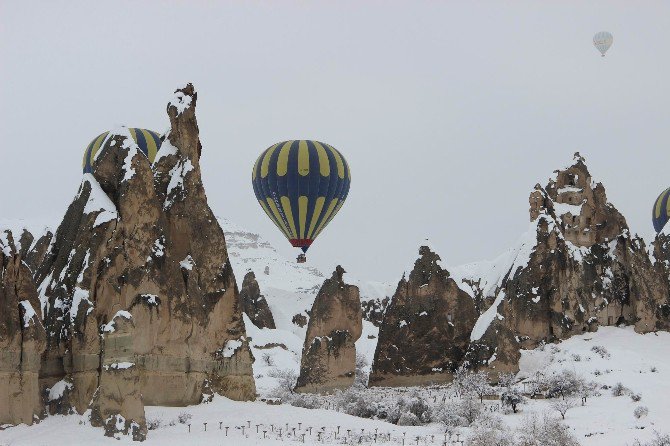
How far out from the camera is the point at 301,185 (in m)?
46.2

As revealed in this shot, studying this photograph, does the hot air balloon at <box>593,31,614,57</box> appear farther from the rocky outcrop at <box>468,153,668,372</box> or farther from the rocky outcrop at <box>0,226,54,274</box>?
the rocky outcrop at <box>0,226,54,274</box>

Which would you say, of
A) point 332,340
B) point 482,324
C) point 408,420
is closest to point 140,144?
point 332,340

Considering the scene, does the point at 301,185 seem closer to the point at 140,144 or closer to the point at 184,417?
the point at 140,144

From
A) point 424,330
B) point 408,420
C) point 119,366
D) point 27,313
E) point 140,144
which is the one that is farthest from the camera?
point 424,330

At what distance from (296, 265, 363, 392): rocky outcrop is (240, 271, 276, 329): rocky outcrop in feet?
86.5

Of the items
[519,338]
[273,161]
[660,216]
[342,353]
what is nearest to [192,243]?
[342,353]

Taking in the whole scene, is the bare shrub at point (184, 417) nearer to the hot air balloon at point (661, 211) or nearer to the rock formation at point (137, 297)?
the rock formation at point (137, 297)

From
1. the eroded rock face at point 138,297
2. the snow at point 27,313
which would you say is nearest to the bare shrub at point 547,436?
the eroded rock face at point 138,297

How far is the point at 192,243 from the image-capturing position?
31469 millimetres

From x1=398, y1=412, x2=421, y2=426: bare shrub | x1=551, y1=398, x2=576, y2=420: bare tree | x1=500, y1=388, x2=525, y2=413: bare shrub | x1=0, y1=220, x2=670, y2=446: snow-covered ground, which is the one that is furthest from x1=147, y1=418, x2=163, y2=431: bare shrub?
x1=500, y1=388, x2=525, y2=413: bare shrub

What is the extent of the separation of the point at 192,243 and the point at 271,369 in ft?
75.6

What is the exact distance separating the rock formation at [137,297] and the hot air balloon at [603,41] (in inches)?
1807

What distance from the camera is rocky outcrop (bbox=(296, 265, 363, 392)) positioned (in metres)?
41.2

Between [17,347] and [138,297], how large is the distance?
4117mm
